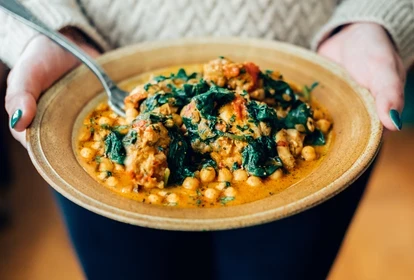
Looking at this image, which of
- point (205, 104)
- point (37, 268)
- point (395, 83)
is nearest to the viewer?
point (205, 104)

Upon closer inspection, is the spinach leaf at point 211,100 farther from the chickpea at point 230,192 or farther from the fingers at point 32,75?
the fingers at point 32,75

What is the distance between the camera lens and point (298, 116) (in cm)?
222

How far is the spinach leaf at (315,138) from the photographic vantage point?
216 centimetres

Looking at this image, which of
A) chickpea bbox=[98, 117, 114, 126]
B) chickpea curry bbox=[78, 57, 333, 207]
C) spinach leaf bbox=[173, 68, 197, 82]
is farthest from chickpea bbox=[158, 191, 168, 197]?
spinach leaf bbox=[173, 68, 197, 82]

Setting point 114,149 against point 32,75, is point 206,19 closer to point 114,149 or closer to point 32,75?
point 32,75

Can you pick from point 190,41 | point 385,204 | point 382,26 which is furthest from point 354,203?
point 385,204

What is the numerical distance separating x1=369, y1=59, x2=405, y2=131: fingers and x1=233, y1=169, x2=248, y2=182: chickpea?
0.63 m

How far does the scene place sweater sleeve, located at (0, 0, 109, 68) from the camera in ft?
8.87

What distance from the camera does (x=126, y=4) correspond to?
114 inches

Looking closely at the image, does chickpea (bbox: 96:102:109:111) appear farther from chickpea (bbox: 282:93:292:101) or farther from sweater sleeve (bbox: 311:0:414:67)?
sweater sleeve (bbox: 311:0:414:67)

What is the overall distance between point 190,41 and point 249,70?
0.60 metres

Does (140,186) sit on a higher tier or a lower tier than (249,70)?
lower

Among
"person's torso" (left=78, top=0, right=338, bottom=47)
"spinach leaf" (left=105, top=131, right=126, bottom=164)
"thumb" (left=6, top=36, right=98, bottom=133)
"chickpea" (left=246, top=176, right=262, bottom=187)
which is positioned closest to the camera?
"chickpea" (left=246, top=176, right=262, bottom=187)

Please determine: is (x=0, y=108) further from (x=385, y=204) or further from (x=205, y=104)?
(x=385, y=204)
